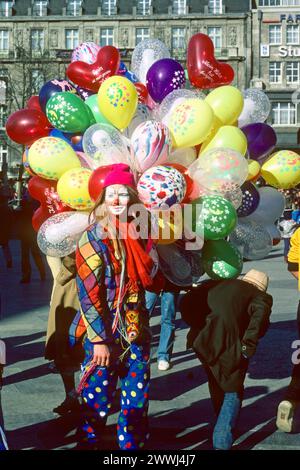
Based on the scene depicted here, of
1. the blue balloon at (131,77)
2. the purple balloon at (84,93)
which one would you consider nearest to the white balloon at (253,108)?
the blue balloon at (131,77)

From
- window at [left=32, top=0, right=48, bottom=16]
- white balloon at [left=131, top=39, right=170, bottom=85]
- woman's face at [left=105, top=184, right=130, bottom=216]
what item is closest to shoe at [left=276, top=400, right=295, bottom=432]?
woman's face at [left=105, top=184, right=130, bottom=216]

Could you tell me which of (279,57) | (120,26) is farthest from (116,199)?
(120,26)

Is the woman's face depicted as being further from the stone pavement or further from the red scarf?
the stone pavement

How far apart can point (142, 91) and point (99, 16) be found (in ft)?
167

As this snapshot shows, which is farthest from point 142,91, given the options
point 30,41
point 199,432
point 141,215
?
point 30,41

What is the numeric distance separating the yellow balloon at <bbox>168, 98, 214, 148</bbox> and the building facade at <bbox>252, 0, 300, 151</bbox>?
4655 centimetres

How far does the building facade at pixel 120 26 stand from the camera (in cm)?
5238

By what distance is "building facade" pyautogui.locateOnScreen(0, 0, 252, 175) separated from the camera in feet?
172

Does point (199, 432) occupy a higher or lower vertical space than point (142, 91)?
lower

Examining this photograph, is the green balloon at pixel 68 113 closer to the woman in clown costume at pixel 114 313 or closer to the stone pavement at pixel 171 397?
the woman in clown costume at pixel 114 313

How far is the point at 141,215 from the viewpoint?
430 centimetres

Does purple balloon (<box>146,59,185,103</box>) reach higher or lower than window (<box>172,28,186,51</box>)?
lower

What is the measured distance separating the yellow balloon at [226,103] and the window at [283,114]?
4699cm
